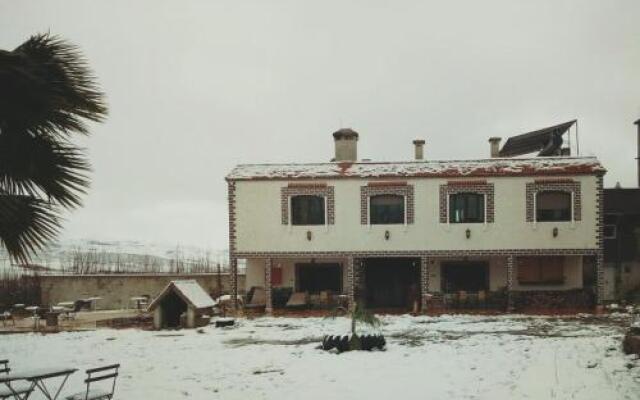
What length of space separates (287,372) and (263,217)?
41.0ft

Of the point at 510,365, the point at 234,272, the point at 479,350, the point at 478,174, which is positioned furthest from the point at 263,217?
the point at 510,365

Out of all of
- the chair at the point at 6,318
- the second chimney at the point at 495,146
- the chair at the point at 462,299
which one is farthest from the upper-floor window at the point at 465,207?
the chair at the point at 6,318

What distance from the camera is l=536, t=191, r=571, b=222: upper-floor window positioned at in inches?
922

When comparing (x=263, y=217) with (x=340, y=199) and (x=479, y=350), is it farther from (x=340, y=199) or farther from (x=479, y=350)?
(x=479, y=350)

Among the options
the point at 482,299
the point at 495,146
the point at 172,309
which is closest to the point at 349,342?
the point at 172,309

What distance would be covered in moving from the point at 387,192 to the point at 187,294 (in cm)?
910

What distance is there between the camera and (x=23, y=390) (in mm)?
8633

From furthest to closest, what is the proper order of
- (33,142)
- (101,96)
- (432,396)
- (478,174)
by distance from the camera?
1. (478,174)
2. (432,396)
3. (101,96)
4. (33,142)

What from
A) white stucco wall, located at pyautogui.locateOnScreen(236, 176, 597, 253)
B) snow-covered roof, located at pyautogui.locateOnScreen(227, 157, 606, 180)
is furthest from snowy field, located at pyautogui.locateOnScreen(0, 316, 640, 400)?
snow-covered roof, located at pyautogui.locateOnScreen(227, 157, 606, 180)

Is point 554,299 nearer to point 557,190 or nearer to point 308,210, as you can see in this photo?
point 557,190

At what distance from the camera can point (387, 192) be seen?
2388 cm

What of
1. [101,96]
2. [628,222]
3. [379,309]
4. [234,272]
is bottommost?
[379,309]

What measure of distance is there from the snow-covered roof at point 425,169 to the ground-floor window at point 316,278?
4.35 metres

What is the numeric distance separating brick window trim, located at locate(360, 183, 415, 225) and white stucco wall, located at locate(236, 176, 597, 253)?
0.18 m
